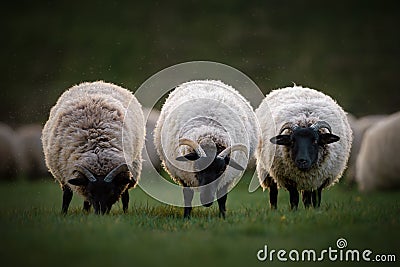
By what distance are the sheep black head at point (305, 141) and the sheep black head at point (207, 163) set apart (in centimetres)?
106

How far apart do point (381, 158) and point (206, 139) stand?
902 centimetres

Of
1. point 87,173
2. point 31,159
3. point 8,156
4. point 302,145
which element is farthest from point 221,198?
point 31,159

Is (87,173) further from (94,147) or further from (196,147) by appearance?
(196,147)

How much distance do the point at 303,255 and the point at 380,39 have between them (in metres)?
26.1

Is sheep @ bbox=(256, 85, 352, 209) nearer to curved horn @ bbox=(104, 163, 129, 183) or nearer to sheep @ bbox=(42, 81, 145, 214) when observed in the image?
sheep @ bbox=(42, 81, 145, 214)

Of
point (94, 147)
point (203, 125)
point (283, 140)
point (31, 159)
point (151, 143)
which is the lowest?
point (94, 147)

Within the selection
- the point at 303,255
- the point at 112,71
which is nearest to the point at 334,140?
the point at 303,255

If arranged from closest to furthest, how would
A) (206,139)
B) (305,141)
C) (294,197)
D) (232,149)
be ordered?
(206,139)
(232,149)
(305,141)
(294,197)

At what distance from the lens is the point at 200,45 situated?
28.9 metres

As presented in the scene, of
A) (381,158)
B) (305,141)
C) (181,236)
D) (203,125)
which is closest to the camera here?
(181,236)

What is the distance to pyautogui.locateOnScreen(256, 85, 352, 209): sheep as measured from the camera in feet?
24.8

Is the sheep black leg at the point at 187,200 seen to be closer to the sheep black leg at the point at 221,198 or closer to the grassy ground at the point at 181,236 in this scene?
the grassy ground at the point at 181,236

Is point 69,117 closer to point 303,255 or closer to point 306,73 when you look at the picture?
point 303,255

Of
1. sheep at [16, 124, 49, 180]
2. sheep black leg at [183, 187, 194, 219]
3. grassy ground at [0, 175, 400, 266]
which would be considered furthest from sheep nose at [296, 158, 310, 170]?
sheep at [16, 124, 49, 180]
